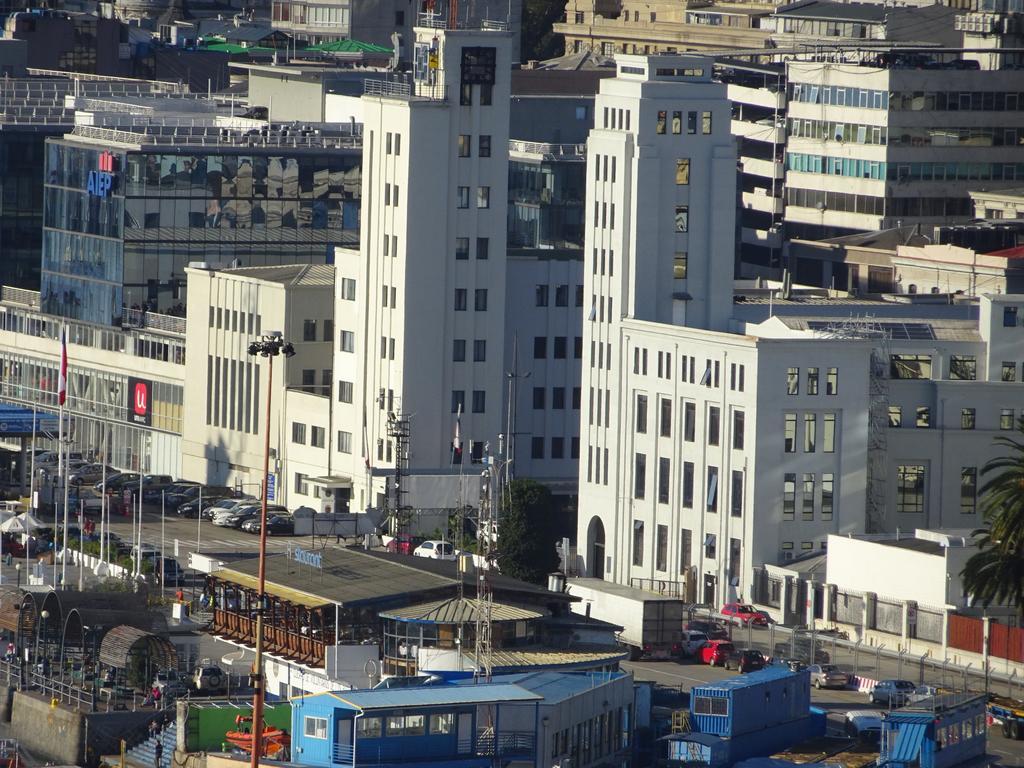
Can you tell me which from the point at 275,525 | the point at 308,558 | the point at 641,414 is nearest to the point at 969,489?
the point at 641,414

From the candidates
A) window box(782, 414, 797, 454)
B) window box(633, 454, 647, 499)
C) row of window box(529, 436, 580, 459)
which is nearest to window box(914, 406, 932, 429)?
window box(782, 414, 797, 454)

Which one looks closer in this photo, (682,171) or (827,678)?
(827,678)

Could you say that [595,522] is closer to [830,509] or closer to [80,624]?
[830,509]

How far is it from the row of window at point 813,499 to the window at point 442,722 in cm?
4873

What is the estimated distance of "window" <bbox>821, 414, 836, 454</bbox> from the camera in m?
162

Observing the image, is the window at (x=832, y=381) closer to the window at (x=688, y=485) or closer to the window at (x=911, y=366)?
the window at (x=911, y=366)

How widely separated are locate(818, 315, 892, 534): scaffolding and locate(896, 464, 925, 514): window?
1.02m

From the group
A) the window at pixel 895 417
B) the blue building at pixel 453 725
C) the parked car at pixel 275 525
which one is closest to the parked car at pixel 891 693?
the blue building at pixel 453 725

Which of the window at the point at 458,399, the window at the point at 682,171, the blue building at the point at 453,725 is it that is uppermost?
the window at the point at 682,171

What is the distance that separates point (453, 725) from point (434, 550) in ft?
171

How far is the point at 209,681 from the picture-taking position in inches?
5364

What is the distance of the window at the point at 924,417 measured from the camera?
164625 millimetres

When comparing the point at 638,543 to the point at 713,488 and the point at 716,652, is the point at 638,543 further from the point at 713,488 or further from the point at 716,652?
the point at 716,652

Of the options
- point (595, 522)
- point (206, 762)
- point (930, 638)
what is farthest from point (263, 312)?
point (206, 762)
